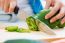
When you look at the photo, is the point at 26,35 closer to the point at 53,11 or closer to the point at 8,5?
the point at 53,11

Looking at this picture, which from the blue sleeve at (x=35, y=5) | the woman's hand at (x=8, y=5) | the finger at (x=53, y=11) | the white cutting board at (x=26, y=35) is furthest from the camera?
the blue sleeve at (x=35, y=5)

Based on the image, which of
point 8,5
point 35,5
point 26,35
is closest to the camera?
point 26,35

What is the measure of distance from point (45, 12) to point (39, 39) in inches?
6.8

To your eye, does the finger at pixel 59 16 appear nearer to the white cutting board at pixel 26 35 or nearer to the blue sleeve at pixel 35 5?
the white cutting board at pixel 26 35

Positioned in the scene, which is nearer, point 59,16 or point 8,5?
point 59,16

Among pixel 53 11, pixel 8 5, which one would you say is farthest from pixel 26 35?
pixel 8 5

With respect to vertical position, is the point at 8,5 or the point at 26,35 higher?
the point at 8,5

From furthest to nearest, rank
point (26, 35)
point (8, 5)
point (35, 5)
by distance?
point (35, 5) < point (8, 5) < point (26, 35)

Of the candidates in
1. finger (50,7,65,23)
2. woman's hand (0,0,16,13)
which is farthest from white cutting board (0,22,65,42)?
woman's hand (0,0,16,13)

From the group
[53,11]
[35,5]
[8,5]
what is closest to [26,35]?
[53,11]

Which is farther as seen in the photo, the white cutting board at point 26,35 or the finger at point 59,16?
the finger at point 59,16

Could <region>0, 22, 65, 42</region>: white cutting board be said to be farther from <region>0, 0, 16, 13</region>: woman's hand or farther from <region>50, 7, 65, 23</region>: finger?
<region>0, 0, 16, 13</region>: woman's hand

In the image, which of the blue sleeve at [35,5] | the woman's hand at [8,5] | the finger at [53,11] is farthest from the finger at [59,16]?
the blue sleeve at [35,5]

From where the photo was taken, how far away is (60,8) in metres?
0.81
